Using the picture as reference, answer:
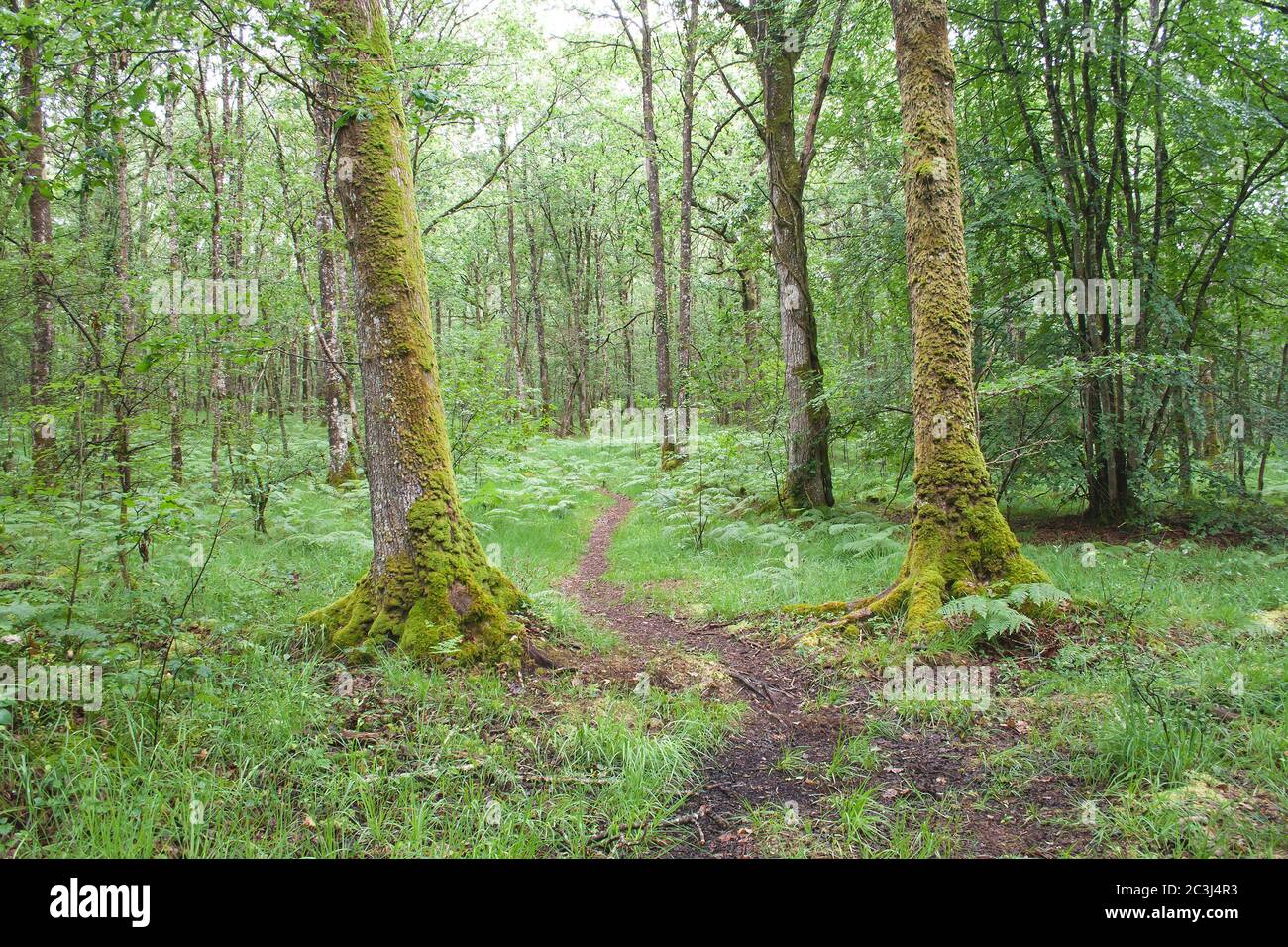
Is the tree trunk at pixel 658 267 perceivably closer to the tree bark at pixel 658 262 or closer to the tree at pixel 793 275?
the tree bark at pixel 658 262

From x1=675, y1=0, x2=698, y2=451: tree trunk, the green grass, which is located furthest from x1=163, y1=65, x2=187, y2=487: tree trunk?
x1=675, y1=0, x2=698, y2=451: tree trunk

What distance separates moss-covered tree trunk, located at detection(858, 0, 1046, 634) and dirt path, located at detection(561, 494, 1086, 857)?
1313mm

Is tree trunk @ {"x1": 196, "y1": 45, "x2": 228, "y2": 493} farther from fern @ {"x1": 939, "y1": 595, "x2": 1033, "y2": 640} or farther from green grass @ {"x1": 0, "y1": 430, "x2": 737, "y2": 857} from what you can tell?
fern @ {"x1": 939, "y1": 595, "x2": 1033, "y2": 640}

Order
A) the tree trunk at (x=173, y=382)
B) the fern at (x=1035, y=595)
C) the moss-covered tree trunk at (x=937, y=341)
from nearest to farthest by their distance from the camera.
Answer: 1. the fern at (x=1035, y=595)
2. the moss-covered tree trunk at (x=937, y=341)
3. the tree trunk at (x=173, y=382)

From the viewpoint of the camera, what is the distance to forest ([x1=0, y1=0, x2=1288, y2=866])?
9.73 ft

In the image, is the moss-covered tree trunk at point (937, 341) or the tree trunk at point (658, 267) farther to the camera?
the tree trunk at point (658, 267)

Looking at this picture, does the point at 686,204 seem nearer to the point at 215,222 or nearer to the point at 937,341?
the point at 215,222

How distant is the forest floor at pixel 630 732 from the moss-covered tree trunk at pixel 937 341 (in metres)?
0.76

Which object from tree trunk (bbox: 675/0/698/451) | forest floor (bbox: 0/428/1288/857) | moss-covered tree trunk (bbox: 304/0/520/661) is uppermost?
tree trunk (bbox: 675/0/698/451)

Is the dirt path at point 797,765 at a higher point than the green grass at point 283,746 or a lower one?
lower

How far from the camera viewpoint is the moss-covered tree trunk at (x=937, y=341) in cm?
529

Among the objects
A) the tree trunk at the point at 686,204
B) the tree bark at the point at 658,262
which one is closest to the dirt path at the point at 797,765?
the tree trunk at the point at 686,204
